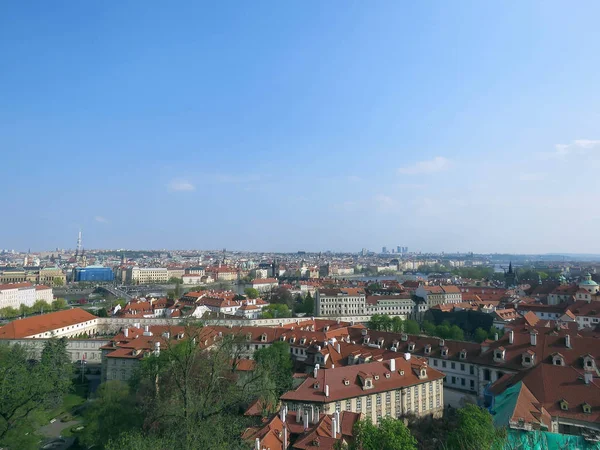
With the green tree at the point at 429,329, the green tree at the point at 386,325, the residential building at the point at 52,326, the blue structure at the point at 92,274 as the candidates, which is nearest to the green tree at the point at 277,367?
the green tree at the point at 386,325

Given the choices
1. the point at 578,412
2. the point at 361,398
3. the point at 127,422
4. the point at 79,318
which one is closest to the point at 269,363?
the point at 361,398

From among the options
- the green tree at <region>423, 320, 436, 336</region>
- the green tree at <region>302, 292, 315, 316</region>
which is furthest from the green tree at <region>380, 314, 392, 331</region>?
the green tree at <region>302, 292, 315, 316</region>

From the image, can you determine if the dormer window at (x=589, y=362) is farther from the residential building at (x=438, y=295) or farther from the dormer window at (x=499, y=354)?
the residential building at (x=438, y=295)

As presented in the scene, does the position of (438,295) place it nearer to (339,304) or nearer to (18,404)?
(339,304)

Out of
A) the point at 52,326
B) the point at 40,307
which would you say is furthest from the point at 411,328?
the point at 40,307

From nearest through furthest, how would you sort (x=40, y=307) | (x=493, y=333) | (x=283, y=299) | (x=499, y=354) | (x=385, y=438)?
1. (x=385, y=438)
2. (x=499, y=354)
3. (x=493, y=333)
4. (x=40, y=307)
5. (x=283, y=299)
